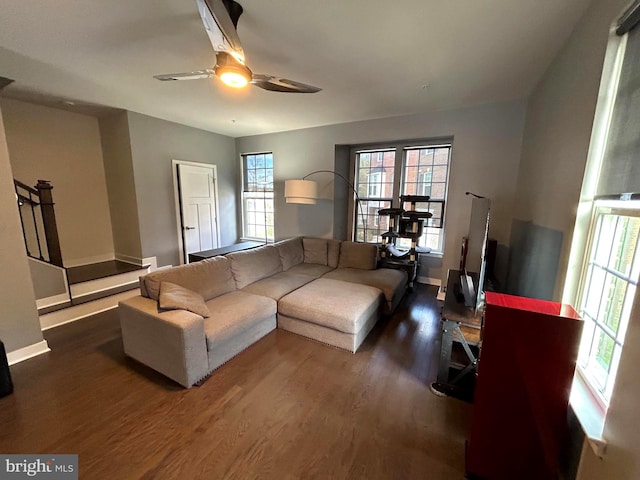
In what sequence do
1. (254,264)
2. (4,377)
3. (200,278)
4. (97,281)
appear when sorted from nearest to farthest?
1. (4,377)
2. (200,278)
3. (254,264)
4. (97,281)

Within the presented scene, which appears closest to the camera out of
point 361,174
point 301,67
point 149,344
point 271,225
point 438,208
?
point 149,344

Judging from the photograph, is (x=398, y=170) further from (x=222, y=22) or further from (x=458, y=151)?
(x=222, y=22)

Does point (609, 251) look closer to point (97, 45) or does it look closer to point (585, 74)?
point (585, 74)

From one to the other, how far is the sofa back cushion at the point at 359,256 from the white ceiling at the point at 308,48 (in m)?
1.97

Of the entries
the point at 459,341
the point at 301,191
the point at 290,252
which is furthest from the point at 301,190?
the point at 459,341

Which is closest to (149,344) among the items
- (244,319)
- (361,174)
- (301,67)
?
(244,319)

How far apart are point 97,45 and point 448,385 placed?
3.98 m

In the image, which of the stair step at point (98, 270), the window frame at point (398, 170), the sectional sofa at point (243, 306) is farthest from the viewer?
the window frame at point (398, 170)

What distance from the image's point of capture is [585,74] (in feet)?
5.04

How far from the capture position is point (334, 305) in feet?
8.16

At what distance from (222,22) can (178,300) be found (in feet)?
6.34

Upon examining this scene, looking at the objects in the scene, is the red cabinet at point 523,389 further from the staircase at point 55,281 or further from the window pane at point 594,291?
the staircase at point 55,281

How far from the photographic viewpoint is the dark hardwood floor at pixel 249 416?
1.40 metres

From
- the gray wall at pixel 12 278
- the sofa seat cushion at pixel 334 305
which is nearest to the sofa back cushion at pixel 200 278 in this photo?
the sofa seat cushion at pixel 334 305
